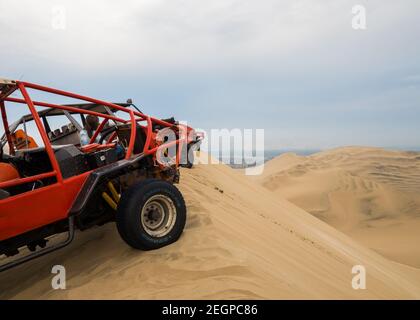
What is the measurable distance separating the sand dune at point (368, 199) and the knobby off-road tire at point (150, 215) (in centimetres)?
1152

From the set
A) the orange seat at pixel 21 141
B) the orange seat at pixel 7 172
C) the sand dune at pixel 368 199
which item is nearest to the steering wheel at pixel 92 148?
the orange seat at pixel 7 172

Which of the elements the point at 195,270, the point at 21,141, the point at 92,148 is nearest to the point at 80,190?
the point at 92,148

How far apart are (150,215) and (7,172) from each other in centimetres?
151

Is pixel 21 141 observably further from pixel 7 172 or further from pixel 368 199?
pixel 368 199

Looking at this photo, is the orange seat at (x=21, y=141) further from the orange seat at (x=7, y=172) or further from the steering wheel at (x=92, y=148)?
the steering wheel at (x=92, y=148)

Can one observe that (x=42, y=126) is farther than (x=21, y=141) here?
No

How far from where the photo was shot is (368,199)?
72.4ft

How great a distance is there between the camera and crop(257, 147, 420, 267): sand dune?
16.4 meters

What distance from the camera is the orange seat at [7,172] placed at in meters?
3.78

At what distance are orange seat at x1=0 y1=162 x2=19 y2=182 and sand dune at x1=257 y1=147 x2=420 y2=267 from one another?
12.9m
